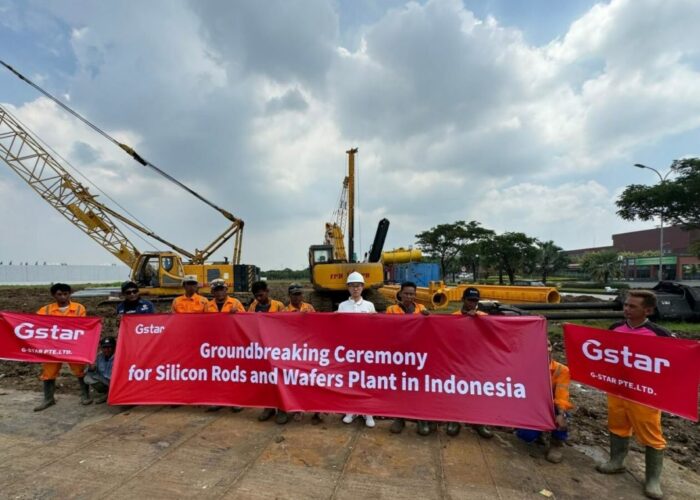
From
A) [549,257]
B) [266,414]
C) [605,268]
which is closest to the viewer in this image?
[266,414]

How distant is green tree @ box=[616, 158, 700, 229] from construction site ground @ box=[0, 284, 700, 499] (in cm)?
2160

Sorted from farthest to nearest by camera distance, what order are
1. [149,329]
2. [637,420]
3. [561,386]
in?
[149,329], [561,386], [637,420]

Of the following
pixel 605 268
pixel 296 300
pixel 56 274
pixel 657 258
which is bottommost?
pixel 56 274

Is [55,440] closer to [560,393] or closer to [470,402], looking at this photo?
[470,402]

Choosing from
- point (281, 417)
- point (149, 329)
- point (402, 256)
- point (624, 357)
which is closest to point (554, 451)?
point (624, 357)

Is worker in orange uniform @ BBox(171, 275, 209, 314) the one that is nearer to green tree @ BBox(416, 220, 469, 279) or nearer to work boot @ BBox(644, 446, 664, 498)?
work boot @ BBox(644, 446, 664, 498)

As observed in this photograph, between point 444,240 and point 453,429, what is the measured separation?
43599mm

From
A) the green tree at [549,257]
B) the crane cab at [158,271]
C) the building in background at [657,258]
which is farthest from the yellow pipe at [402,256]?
the building in background at [657,258]

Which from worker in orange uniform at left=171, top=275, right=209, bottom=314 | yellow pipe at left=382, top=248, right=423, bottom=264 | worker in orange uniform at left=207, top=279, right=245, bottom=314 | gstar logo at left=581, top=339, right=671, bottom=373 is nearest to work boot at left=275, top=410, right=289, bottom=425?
worker in orange uniform at left=207, top=279, right=245, bottom=314

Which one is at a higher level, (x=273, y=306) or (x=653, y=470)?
(x=273, y=306)

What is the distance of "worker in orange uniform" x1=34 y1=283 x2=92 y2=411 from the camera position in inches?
179

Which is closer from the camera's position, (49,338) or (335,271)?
(49,338)

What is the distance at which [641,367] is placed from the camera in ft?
9.59

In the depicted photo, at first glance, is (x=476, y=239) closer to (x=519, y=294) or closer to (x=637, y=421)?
(x=519, y=294)
